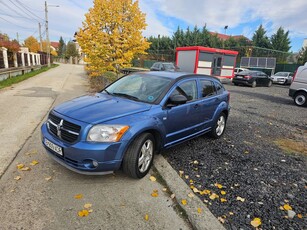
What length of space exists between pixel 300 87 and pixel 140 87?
9.94 m

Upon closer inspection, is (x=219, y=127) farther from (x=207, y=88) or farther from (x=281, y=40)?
(x=281, y=40)

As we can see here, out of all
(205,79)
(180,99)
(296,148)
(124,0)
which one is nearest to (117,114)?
(180,99)

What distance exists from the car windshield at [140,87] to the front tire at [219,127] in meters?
1.86

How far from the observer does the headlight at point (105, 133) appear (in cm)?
285

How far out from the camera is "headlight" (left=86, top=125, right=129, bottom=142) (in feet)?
9.35

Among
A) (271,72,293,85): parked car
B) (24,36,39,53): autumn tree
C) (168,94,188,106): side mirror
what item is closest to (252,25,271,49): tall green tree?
(271,72,293,85): parked car

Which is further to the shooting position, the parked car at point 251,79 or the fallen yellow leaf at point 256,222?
the parked car at point 251,79

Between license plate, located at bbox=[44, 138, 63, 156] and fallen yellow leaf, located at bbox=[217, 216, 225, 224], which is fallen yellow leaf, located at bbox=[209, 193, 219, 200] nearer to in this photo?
fallen yellow leaf, located at bbox=[217, 216, 225, 224]

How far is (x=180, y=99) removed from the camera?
355 cm

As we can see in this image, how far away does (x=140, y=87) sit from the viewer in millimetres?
4051

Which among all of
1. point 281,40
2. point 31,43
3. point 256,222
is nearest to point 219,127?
point 256,222

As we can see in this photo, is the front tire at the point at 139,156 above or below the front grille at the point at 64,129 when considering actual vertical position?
below

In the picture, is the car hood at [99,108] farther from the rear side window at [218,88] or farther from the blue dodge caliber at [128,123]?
the rear side window at [218,88]

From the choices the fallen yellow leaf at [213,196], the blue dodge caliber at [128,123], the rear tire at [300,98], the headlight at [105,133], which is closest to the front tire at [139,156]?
the blue dodge caliber at [128,123]
